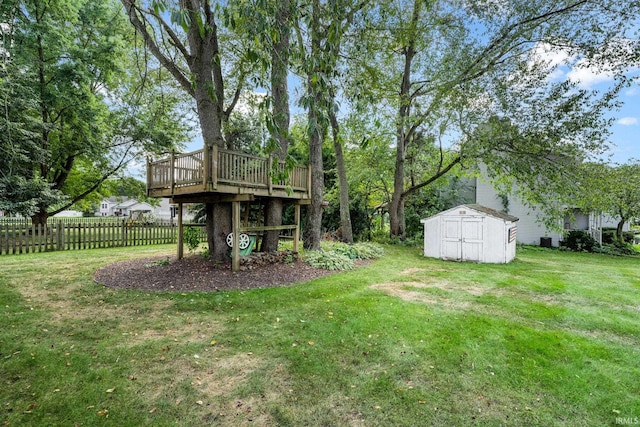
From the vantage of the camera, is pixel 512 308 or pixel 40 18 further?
pixel 40 18

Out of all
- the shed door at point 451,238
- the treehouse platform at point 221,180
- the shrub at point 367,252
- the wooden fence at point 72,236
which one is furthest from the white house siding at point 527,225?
the wooden fence at point 72,236

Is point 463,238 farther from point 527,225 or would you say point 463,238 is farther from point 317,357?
point 317,357

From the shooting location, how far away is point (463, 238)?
35.5 ft

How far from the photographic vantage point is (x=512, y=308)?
17.0ft

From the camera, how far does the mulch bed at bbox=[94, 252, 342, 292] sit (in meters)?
6.31

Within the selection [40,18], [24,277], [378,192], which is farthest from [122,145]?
[378,192]

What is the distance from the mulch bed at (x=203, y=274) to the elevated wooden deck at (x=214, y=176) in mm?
1742

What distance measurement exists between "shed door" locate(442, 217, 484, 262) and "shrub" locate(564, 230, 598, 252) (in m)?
8.47

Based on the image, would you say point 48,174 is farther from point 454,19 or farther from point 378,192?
point 454,19

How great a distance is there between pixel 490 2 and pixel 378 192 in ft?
30.8

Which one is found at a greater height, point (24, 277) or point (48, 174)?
point (48, 174)

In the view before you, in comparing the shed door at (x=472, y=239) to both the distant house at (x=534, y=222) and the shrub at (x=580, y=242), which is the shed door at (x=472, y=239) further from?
the shrub at (x=580, y=242)

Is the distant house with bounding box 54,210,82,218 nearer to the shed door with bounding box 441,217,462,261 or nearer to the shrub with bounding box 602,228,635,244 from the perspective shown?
the shed door with bounding box 441,217,462,261

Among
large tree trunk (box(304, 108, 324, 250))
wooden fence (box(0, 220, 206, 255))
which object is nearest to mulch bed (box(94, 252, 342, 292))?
large tree trunk (box(304, 108, 324, 250))
